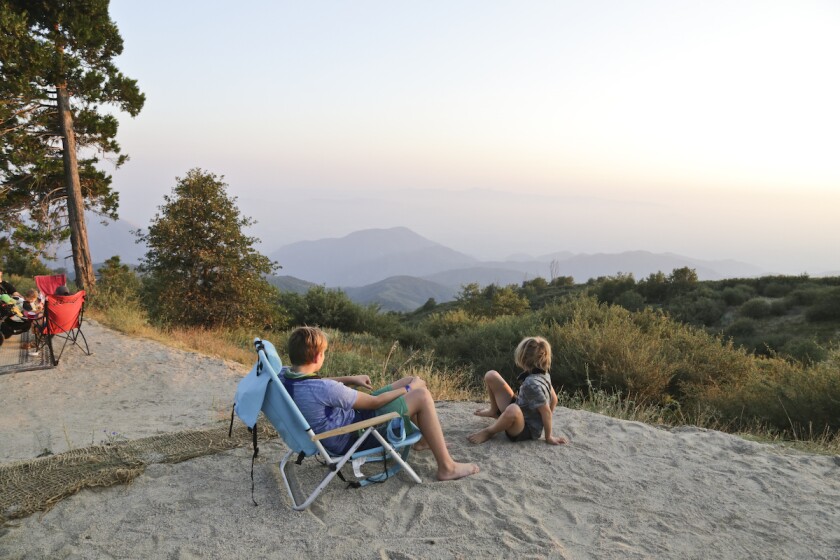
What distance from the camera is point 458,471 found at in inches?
164

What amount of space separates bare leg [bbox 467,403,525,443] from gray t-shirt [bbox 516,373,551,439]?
0.09m

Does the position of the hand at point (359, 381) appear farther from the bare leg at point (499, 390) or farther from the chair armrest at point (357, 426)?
the bare leg at point (499, 390)

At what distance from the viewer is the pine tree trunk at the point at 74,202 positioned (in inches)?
586

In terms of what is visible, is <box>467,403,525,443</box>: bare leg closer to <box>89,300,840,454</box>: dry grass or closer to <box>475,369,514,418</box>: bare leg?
<box>475,369,514,418</box>: bare leg

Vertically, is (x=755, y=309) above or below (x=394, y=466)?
below

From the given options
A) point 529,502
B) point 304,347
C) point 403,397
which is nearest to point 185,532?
point 304,347

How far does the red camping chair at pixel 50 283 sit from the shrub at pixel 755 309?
2034cm

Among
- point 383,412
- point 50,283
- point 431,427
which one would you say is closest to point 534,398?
point 431,427

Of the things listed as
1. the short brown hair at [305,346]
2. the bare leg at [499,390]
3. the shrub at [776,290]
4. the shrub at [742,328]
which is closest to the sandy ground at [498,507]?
the bare leg at [499,390]

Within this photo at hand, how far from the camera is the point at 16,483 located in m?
4.05

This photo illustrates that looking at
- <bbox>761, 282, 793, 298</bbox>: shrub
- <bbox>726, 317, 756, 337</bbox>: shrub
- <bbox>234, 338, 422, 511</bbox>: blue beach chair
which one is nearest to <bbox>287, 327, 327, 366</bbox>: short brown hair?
<bbox>234, 338, 422, 511</bbox>: blue beach chair

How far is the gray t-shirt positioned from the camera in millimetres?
4695

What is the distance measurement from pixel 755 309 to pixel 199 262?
18.3 m

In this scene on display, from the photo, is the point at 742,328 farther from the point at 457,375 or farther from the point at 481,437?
the point at 481,437
